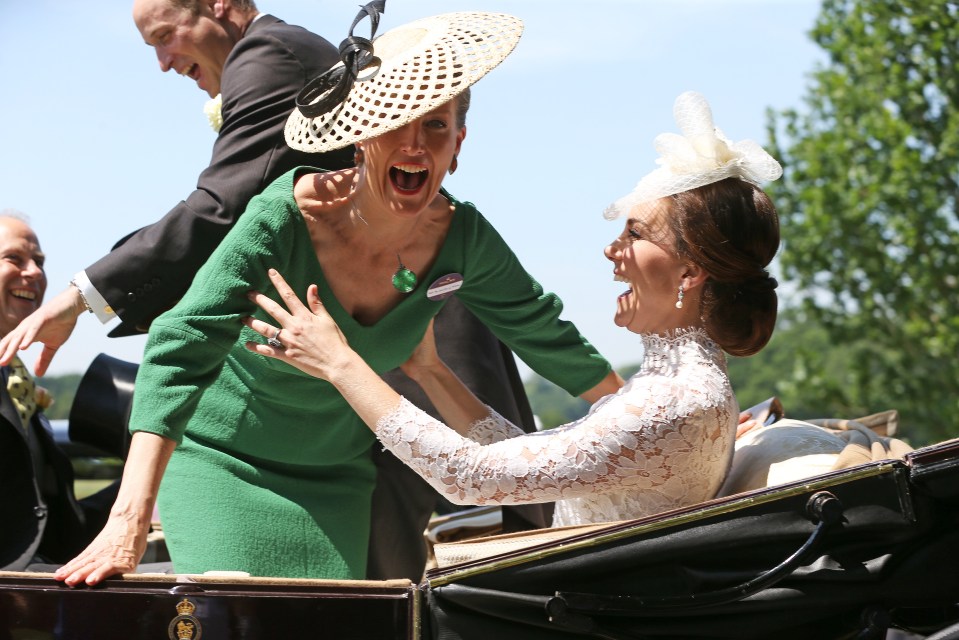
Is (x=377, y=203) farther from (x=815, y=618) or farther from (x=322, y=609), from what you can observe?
(x=815, y=618)

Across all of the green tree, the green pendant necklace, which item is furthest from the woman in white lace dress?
the green tree

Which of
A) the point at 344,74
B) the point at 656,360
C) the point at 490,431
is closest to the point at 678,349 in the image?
the point at 656,360

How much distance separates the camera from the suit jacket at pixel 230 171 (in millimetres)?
Result: 3229

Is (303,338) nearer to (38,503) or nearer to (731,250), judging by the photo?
(731,250)

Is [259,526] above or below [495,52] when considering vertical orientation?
below

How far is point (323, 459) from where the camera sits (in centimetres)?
308

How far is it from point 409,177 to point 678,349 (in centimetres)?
72

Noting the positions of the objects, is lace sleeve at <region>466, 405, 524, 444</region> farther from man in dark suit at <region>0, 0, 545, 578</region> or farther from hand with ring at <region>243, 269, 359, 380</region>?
man in dark suit at <region>0, 0, 545, 578</region>

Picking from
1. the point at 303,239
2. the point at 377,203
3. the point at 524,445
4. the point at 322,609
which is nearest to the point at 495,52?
the point at 377,203

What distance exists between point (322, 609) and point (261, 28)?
6.94 ft

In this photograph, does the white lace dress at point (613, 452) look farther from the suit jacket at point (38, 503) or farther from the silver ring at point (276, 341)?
the suit jacket at point (38, 503)

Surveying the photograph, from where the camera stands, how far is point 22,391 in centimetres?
429

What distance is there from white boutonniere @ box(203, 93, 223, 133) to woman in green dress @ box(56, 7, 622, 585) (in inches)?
43.4

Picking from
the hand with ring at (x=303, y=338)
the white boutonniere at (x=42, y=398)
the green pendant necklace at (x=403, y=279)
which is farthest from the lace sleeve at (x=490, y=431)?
the white boutonniere at (x=42, y=398)
